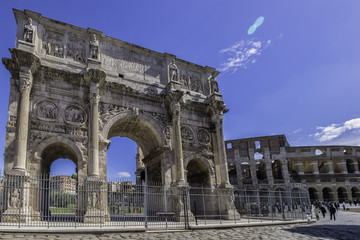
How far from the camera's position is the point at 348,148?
43.6 meters

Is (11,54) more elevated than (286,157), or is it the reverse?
(11,54)

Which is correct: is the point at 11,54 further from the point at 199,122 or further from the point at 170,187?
the point at 199,122

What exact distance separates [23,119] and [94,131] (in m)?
3.09

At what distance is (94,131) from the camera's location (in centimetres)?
1398

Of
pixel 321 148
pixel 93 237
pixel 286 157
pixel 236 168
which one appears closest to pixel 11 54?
pixel 93 237

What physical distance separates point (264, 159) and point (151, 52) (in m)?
27.5

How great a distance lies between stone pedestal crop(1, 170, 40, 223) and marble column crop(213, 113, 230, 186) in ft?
33.9

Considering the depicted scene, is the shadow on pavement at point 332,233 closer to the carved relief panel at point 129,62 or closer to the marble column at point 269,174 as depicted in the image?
the carved relief panel at point 129,62

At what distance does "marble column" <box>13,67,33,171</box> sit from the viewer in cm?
1182

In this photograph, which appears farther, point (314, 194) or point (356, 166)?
point (356, 166)

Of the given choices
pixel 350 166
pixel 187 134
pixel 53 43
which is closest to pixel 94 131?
pixel 53 43

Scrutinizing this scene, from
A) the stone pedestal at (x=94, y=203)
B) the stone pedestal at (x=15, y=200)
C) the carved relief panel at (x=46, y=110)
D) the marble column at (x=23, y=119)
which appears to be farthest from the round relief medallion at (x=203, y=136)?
the stone pedestal at (x=15, y=200)

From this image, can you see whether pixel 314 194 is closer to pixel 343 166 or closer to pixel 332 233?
pixel 343 166

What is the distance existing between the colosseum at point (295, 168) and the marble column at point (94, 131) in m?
28.7
